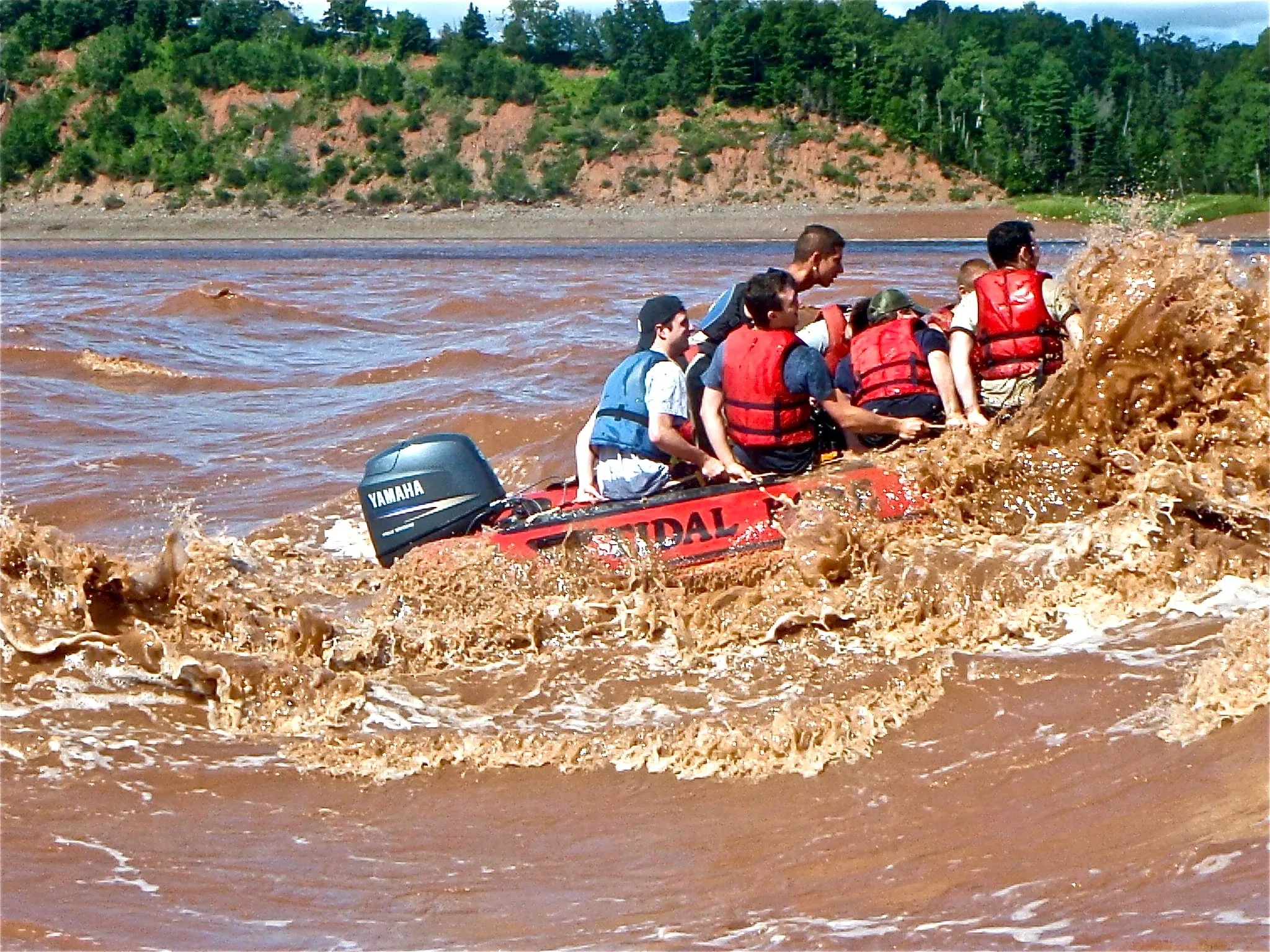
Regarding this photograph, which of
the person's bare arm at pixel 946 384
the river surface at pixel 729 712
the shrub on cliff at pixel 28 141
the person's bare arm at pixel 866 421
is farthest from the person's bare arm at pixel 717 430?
the shrub on cliff at pixel 28 141

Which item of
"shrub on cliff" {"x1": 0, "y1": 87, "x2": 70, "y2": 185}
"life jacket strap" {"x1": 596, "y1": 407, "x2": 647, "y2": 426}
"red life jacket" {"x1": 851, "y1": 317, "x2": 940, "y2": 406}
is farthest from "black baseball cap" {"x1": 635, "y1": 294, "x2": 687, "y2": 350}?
"shrub on cliff" {"x1": 0, "y1": 87, "x2": 70, "y2": 185}

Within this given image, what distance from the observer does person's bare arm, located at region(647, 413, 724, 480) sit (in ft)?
20.8

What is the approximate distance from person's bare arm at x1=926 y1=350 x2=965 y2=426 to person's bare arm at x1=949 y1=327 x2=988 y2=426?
3 cm

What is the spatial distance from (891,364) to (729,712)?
6.55ft

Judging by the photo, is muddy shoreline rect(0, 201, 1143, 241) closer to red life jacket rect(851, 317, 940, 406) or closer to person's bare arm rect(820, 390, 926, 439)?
red life jacket rect(851, 317, 940, 406)

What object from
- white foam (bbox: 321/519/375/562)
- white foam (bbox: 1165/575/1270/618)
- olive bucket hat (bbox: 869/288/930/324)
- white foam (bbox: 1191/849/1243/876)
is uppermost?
olive bucket hat (bbox: 869/288/930/324)

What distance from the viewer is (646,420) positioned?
6527 mm

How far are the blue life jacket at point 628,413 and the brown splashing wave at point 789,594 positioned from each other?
49 centimetres

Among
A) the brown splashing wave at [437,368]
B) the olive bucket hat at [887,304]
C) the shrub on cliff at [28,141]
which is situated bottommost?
the brown splashing wave at [437,368]

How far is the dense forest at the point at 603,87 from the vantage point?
47.0 metres

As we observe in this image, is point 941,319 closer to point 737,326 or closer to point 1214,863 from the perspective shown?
point 737,326

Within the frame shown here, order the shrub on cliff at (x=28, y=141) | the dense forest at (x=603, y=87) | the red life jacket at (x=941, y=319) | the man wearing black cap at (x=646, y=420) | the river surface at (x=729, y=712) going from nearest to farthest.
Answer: the river surface at (x=729, y=712) < the man wearing black cap at (x=646, y=420) < the red life jacket at (x=941, y=319) < the dense forest at (x=603, y=87) < the shrub on cliff at (x=28, y=141)

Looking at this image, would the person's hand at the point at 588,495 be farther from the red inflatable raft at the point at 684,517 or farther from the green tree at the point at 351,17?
the green tree at the point at 351,17

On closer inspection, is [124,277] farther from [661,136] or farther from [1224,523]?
[661,136]
